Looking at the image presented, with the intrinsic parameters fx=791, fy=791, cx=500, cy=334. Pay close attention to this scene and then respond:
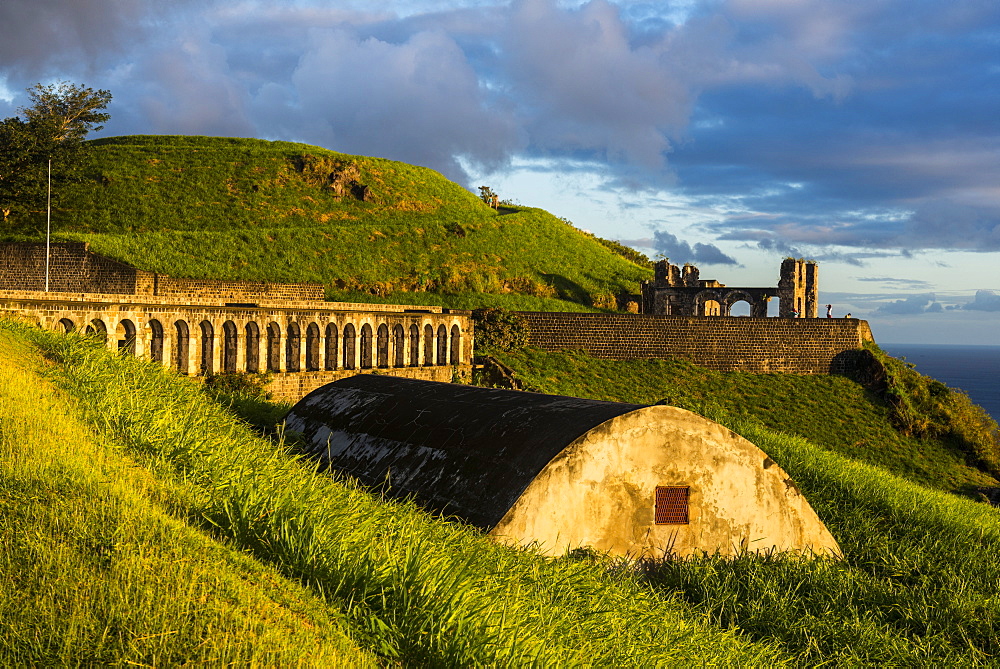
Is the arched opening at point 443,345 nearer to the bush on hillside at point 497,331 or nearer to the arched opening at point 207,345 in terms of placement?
the bush on hillside at point 497,331

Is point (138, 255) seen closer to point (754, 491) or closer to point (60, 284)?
point (60, 284)

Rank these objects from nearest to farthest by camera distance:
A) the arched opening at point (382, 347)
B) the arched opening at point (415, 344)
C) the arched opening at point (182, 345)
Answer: the arched opening at point (182, 345), the arched opening at point (382, 347), the arched opening at point (415, 344)

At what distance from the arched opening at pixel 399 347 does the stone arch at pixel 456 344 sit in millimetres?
3949

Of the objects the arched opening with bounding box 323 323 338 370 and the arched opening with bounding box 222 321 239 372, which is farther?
the arched opening with bounding box 323 323 338 370

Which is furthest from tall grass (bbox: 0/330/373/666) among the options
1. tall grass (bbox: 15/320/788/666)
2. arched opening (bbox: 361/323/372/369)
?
arched opening (bbox: 361/323/372/369)

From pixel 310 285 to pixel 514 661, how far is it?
41.8 meters

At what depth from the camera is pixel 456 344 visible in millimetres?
34656

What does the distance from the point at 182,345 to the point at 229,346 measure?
1.76m

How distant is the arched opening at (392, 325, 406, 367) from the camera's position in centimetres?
3053

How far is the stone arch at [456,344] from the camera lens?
34.5 m

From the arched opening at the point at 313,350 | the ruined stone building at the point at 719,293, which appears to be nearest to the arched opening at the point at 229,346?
the arched opening at the point at 313,350

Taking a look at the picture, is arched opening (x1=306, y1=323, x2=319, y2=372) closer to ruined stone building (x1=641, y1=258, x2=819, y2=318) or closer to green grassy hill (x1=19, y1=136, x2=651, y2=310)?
green grassy hill (x1=19, y1=136, x2=651, y2=310)

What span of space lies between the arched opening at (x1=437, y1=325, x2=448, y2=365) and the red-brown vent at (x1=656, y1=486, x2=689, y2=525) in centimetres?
2243

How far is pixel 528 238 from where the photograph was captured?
63812 mm
